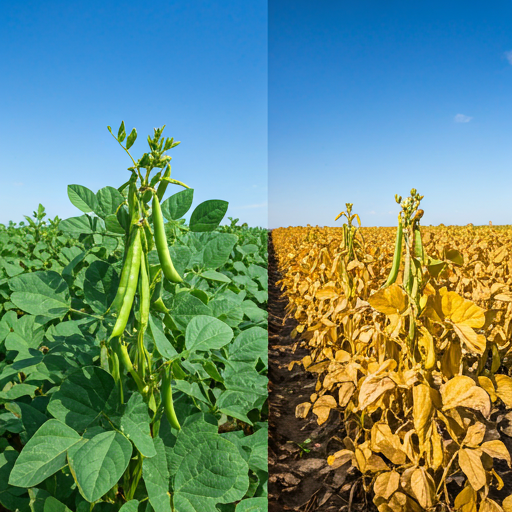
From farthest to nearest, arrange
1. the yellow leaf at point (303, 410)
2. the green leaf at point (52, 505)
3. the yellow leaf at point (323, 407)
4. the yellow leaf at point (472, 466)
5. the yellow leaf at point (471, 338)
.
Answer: the yellow leaf at point (303, 410) < the yellow leaf at point (323, 407) < the yellow leaf at point (472, 466) < the yellow leaf at point (471, 338) < the green leaf at point (52, 505)

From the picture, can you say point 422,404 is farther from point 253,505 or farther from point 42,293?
point 42,293

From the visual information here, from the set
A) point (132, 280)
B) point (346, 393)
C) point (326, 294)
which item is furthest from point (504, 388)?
point (132, 280)

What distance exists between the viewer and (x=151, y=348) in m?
0.85

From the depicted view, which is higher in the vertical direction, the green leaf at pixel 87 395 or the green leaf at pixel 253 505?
the green leaf at pixel 87 395

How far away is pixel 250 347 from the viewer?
0.97 metres

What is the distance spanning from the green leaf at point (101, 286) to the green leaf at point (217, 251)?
0.65ft

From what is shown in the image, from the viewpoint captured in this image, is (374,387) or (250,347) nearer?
(250,347)

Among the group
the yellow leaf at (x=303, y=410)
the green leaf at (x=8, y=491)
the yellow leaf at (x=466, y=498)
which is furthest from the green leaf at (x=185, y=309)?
the yellow leaf at (x=303, y=410)

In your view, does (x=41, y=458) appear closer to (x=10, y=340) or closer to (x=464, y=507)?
(x=10, y=340)

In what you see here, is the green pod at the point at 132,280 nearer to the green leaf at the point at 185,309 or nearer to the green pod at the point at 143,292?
the green pod at the point at 143,292

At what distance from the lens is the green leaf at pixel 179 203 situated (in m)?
0.87

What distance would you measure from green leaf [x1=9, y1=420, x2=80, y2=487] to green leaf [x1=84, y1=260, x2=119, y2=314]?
0.71 ft

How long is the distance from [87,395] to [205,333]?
241 millimetres

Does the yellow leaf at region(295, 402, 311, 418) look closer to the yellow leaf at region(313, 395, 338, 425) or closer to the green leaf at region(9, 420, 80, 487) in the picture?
the yellow leaf at region(313, 395, 338, 425)
